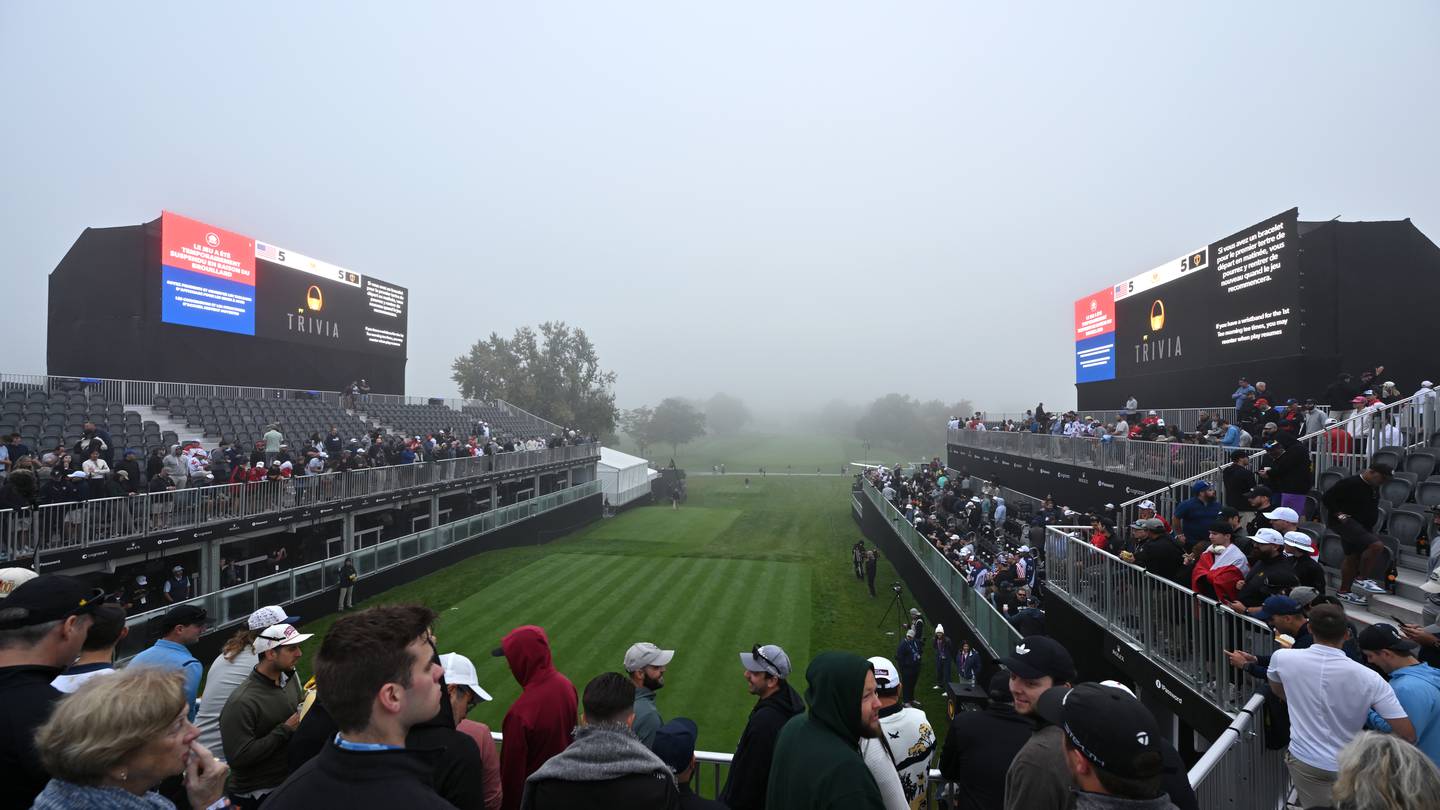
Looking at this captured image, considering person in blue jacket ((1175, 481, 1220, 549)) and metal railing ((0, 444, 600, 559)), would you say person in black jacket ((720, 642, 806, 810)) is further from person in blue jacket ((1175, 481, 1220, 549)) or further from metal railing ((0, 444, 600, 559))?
metal railing ((0, 444, 600, 559))

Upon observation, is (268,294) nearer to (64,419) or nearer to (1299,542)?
(64,419)

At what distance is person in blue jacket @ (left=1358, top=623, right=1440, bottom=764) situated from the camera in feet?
11.6

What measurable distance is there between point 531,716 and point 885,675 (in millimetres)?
2137

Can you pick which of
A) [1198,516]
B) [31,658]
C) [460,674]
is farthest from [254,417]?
[1198,516]

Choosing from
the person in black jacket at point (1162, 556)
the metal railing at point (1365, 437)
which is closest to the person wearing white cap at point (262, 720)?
the person in black jacket at point (1162, 556)

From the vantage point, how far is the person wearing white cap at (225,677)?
152 inches

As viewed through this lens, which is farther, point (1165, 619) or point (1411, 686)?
point (1165, 619)

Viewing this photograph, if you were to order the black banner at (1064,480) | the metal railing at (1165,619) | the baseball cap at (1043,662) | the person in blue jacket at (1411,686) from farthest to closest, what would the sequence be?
the black banner at (1064,480) → the metal railing at (1165,619) → the person in blue jacket at (1411,686) → the baseball cap at (1043,662)

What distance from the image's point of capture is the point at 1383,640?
3.77 m

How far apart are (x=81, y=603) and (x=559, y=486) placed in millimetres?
36735

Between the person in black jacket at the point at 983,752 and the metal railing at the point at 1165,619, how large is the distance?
3918 mm

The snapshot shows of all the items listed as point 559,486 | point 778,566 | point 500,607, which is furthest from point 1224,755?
point 559,486

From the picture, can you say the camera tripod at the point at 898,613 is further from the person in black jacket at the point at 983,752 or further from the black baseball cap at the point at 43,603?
the black baseball cap at the point at 43,603

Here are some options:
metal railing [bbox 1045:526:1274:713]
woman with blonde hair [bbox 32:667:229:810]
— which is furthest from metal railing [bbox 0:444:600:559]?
metal railing [bbox 1045:526:1274:713]
